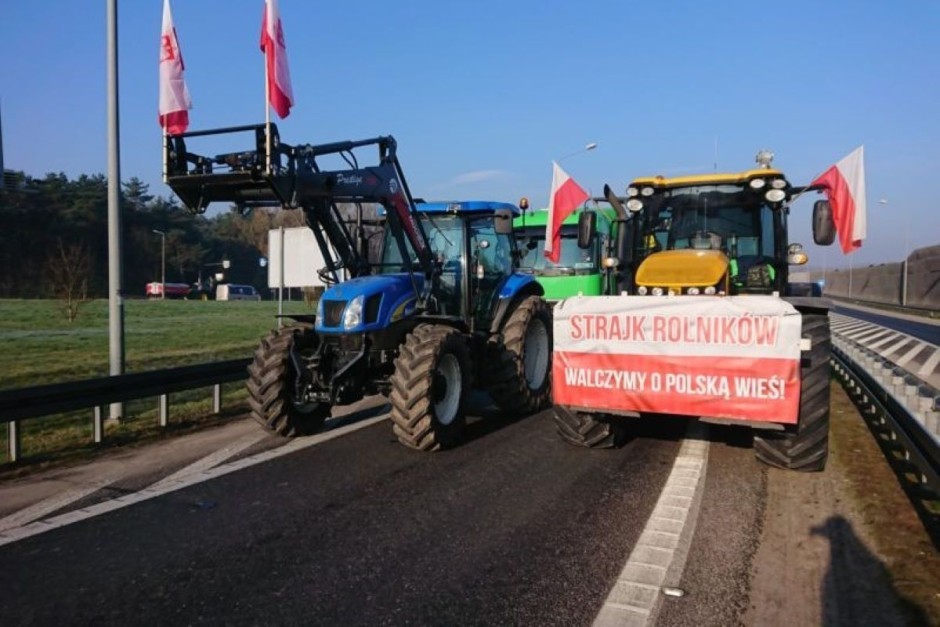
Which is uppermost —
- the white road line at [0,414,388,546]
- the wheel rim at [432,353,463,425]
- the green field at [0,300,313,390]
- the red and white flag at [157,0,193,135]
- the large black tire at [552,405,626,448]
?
the red and white flag at [157,0,193,135]

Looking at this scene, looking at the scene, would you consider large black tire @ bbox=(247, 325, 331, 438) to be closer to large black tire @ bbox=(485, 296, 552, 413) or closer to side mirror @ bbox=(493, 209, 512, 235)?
large black tire @ bbox=(485, 296, 552, 413)

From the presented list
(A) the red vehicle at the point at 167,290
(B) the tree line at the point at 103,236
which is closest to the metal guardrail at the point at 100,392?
(B) the tree line at the point at 103,236

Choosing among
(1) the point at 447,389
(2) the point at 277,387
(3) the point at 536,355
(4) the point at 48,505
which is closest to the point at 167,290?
(3) the point at 536,355

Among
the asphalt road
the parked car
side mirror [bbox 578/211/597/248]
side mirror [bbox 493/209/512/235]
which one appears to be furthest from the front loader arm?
the parked car

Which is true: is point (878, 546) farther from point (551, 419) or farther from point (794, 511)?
point (551, 419)

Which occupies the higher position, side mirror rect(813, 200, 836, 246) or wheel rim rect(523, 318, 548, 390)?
side mirror rect(813, 200, 836, 246)

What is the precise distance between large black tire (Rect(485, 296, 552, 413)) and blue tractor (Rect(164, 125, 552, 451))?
0.02 m

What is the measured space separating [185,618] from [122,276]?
21.7 ft

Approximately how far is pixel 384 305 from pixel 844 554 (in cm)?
473

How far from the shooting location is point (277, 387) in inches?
285

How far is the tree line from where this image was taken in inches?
2159

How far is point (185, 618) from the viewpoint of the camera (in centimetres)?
351

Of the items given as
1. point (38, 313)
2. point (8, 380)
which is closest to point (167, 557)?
point (8, 380)

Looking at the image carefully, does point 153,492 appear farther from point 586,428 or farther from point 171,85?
point 171,85
